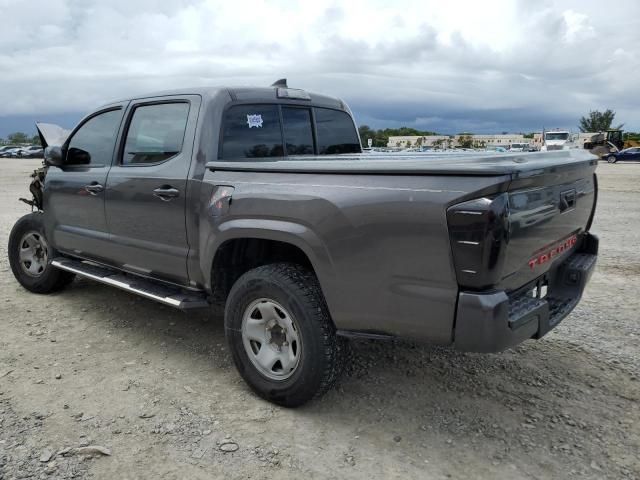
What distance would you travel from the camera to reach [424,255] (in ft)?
8.53

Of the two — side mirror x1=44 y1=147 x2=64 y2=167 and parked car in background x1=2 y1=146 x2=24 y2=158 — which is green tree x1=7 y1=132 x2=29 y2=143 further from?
side mirror x1=44 y1=147 x2=64 y2=167

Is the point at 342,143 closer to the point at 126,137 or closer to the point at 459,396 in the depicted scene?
the point at 126,137

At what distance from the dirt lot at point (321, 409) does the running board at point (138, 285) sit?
468 mm

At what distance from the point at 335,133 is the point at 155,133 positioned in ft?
5.20

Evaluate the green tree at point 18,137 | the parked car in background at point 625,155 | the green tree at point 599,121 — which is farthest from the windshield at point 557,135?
the green tree at point 18,137

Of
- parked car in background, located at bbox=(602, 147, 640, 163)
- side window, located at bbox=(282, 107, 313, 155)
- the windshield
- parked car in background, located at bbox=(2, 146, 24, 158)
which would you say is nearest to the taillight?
side window, located at bbox=(282, 107, 313, 155)

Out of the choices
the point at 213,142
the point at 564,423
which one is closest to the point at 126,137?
the point at 213,142

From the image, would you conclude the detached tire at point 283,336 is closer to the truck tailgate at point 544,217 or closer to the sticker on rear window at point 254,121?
the truck tailgate at point 544,217

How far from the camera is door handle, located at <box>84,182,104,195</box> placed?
175 inches

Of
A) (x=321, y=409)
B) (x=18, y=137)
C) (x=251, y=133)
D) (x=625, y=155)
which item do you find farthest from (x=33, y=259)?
(x=18, y=137)

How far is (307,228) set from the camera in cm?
301

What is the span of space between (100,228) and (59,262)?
825 millimetres

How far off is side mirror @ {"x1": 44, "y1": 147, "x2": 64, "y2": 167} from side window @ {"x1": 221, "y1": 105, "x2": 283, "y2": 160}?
1.98 meters

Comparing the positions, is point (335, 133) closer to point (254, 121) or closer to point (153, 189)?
point (254, 121)
